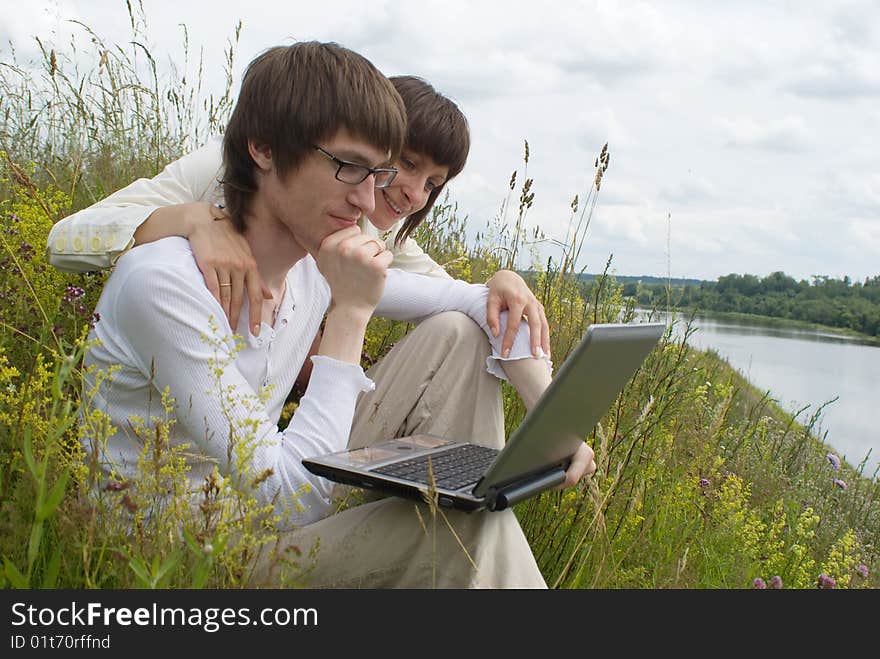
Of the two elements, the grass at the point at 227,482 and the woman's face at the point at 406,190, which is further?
the woman's face at the point at 406,190

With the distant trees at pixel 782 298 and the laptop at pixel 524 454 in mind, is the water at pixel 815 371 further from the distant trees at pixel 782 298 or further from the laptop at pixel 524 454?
the laptop at pixel 524 454

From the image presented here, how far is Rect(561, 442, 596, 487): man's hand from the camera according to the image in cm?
208

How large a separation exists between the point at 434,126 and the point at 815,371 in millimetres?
13074

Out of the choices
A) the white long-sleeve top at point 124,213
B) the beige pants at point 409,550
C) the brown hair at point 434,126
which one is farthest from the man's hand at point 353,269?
the brown hair at point 434,126

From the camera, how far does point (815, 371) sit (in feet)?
46.1

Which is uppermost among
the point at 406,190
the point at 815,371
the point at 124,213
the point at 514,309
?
the point at 406,190

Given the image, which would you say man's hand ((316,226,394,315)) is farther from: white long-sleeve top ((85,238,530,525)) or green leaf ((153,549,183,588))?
green leaf ((153,549,183,588))

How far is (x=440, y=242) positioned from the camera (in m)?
5.57

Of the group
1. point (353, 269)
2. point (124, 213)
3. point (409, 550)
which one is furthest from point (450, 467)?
point (124, 213)

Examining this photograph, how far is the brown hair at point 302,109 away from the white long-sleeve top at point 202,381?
309 mm

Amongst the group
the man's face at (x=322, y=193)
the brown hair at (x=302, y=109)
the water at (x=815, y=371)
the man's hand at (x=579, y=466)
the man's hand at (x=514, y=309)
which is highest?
the brown hair at (x=302, y=109)

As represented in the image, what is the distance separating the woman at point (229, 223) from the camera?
192 cm

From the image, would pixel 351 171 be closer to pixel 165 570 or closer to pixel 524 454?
pixel 524 454
